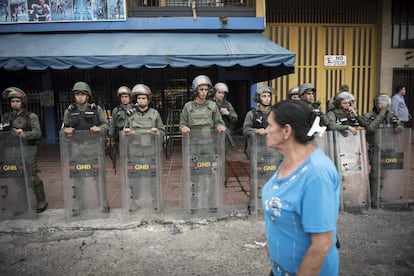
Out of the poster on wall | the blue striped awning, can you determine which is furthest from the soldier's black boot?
the poster on wall

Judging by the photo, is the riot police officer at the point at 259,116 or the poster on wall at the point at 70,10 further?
the poster on wall at the point at 70,10

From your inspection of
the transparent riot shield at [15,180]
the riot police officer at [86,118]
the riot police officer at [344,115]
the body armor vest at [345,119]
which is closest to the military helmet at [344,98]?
the riot police officer at [344,115]

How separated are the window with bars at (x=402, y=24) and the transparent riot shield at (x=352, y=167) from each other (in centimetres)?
908

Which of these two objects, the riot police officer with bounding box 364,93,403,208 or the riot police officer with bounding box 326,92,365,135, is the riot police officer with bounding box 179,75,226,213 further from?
the riot police officer with bounding box 364,93,403,208

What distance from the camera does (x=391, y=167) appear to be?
183 inches

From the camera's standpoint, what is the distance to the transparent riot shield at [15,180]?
4.28 meters

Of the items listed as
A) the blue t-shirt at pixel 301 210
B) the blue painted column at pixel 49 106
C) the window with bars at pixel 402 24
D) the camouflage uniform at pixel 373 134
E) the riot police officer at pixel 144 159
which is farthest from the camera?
the window with bars at pixel 402 24

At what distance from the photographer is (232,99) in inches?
441

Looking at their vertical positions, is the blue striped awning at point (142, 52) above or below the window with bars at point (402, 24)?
below

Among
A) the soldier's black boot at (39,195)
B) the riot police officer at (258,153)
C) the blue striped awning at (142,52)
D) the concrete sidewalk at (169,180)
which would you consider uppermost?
the blue striped awning at (142,52)

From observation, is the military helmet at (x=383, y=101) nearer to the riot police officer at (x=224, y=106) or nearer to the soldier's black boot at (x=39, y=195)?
the riot police officer at (x=224, y=106)

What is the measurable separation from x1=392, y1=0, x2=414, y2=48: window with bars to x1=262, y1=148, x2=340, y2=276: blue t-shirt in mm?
12352

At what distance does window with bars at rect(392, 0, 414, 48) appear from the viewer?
11562 millimetres

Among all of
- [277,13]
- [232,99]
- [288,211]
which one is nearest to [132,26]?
[232,99]
